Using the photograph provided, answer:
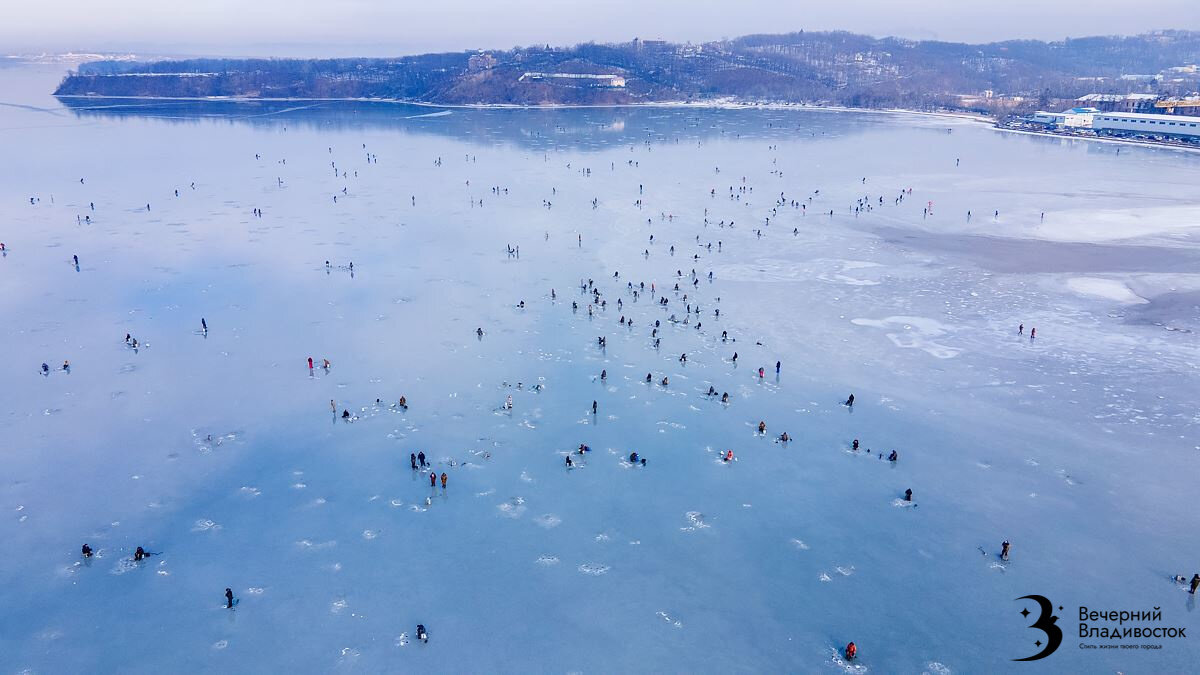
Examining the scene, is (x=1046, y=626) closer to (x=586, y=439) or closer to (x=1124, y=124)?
(x=586, y=439)

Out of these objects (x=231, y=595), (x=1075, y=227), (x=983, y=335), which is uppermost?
(x=1075, y=227)

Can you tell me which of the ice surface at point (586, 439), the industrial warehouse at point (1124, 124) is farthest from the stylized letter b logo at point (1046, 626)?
the industrial warehouse at point (1124, 124)

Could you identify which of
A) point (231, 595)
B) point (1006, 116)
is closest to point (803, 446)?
point (231, 595)

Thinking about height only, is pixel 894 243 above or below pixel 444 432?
above

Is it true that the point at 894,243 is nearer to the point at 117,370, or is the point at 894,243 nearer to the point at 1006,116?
the point at 117,370

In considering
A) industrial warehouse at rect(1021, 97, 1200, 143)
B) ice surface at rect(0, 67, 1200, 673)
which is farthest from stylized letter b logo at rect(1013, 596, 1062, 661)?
industrial warehouse at rect(1021, 97, 1200, 143)
